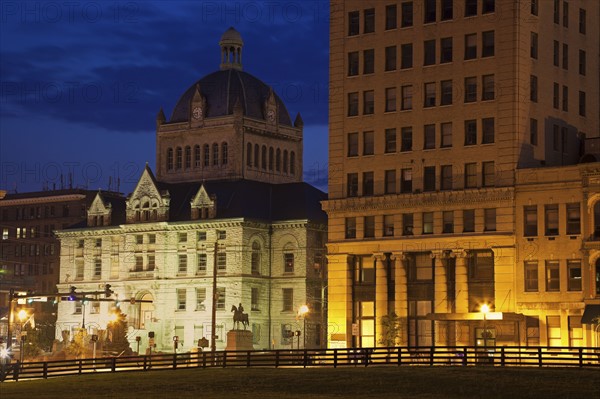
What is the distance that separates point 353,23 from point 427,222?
62.0 ft

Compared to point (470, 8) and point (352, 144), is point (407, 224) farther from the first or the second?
point (470, 8)

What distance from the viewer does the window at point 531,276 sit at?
106500mm

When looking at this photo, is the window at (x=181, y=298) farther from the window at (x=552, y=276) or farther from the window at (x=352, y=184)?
the window at (x=552, y=276)

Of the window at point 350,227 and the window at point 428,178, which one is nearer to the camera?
the window at point 428,178

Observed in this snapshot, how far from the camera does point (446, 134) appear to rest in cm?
11381

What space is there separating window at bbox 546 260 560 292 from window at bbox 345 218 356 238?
18.9m

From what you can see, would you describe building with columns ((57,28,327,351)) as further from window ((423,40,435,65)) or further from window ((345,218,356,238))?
window ((423,40,435,65))

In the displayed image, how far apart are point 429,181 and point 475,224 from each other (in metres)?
6.47

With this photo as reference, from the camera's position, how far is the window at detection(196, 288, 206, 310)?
550ft

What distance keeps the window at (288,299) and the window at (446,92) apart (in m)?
57.2

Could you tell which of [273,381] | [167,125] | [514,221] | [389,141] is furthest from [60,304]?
[273,381]

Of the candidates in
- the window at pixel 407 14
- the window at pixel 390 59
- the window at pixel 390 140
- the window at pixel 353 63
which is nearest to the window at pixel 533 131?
the window at pixel 390 140

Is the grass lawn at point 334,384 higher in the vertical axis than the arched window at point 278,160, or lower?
lower

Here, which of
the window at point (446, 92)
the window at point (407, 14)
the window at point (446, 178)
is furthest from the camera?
the window at point (407, 14)
